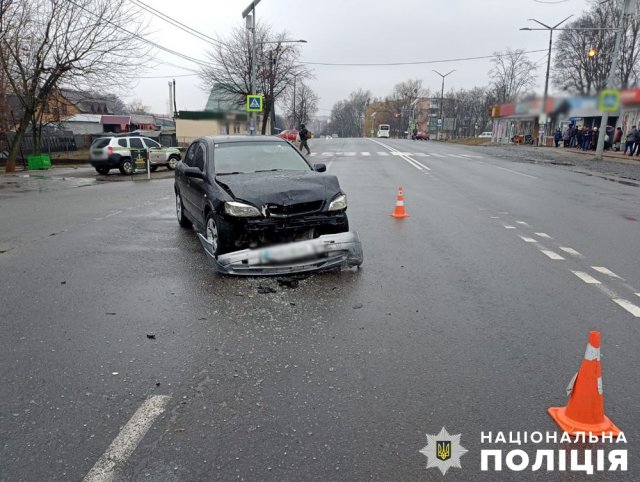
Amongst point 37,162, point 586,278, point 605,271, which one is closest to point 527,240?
point 605,271

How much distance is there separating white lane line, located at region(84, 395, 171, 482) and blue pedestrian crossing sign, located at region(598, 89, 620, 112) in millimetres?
2856

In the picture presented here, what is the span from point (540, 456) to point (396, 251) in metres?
4.61

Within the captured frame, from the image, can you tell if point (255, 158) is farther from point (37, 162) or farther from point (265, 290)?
point (37, 162)

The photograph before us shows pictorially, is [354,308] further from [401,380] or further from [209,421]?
[209,421]

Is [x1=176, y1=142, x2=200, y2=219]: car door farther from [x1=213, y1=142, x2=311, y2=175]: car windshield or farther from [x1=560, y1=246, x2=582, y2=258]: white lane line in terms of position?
[x1=560, y1=246, x2=582, y2=258]: white lane line

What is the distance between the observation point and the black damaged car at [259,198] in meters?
5.74

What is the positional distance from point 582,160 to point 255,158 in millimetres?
24356

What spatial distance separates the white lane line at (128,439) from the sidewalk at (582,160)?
18.0 m

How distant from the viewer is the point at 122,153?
66.9ft

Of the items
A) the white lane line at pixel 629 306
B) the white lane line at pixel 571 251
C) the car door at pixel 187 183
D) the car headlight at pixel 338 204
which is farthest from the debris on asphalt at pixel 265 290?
the white lane line at pixel 571 251

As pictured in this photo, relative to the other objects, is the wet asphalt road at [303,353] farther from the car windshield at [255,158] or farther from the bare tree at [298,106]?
the bare tree at [298,106]

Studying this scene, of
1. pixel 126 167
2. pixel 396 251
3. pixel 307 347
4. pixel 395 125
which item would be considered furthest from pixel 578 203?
pixel 395 125

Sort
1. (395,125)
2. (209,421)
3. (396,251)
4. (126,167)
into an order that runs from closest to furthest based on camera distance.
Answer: (209,421)
(396,251)
(126,167)
(395,125)

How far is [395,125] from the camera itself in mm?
110250
